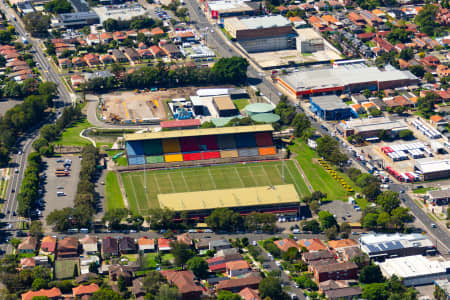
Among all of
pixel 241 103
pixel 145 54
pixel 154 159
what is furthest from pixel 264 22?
pixel 154 159

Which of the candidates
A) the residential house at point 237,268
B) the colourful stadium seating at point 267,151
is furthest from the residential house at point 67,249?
the colourful stadium seating at point 267,151

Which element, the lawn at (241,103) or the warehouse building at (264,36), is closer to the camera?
the lawn at (241,103)

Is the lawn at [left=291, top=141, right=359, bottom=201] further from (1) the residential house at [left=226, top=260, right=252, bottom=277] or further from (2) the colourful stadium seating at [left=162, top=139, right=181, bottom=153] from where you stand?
(1) the residential house at [left=226, top=260, right=252, bottom=277]

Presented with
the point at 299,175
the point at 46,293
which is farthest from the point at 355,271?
the point at 46,293

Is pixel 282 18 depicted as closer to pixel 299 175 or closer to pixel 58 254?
pixel 299 175

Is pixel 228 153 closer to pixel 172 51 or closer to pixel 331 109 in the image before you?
pixel 331 109

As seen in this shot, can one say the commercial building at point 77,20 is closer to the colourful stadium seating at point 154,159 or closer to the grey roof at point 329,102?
the grey roof at point 329,102
